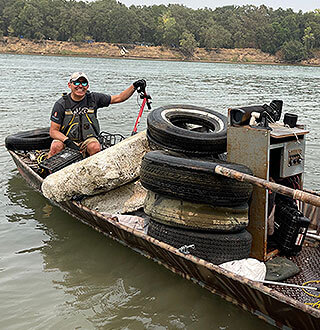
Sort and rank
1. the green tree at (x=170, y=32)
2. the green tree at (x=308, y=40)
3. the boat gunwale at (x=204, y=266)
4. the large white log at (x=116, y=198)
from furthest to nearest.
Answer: the green tree at (x=170, y=32), the green tree at (x=308, y=40), the large white log at (x=116, y=198), the boat gunwale at (x=204, y=266)

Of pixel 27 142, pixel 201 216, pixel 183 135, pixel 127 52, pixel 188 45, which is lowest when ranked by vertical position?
pixel 27 142

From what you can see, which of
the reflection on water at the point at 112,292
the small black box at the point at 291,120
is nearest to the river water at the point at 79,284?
the reflection on water at the point at 112,292

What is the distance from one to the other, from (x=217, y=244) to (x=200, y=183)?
28.4 inches

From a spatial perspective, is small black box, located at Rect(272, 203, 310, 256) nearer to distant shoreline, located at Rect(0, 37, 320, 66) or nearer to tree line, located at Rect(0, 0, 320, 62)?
distant shoreline, located at Rect(0, 37, 320, 66)

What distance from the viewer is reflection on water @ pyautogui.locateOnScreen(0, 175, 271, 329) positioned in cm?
502

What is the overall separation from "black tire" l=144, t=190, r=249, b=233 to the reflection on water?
808 mm

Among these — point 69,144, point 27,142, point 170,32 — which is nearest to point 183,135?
point 69,144

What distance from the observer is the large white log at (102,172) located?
6480mm

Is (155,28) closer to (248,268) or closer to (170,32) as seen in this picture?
(170,32)

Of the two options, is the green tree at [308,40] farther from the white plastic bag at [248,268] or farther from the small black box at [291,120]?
the white plastic bag at [248,268]

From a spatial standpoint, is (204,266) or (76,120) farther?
(76,120)

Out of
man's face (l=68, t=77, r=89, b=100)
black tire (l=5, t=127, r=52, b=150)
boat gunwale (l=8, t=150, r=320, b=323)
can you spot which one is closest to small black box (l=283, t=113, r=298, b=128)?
boat gunwale (l=8, t=150, r=320, b=323)

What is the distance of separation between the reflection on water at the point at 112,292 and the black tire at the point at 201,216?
81cm

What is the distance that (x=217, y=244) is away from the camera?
16.9ft
